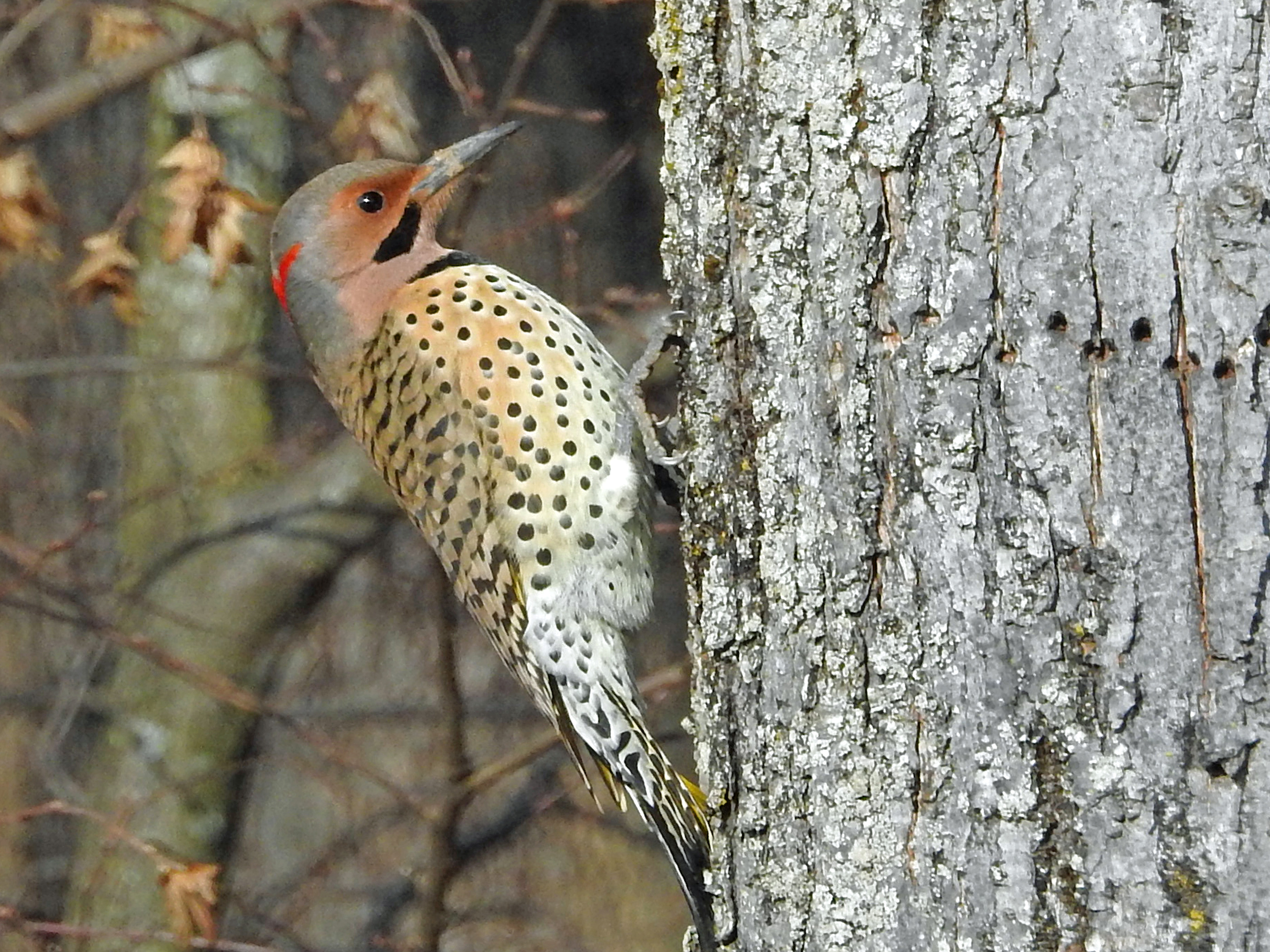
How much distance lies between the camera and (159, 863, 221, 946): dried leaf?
4051 millimetres

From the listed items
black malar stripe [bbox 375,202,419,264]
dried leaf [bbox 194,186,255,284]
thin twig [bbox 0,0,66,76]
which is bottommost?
black malar stripe [bbox 375,202,419,264]

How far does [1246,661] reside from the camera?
1.60 meters

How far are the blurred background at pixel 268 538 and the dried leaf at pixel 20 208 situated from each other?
32 mm

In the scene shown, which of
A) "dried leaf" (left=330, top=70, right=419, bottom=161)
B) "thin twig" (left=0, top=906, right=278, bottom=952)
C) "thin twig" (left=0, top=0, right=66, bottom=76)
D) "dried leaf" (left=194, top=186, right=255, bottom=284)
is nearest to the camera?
"dried leaf" (left=194, top=186, right=255, bottom=284)

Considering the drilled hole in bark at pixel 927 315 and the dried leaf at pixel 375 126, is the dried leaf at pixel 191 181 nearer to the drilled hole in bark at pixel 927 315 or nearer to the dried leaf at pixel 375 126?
the dried leaf at pixel 375 126

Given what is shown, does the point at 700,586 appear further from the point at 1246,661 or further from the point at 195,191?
the point at 195,191

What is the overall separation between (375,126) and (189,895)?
84.6 inches

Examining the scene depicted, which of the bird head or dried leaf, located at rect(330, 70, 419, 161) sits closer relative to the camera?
the bird head

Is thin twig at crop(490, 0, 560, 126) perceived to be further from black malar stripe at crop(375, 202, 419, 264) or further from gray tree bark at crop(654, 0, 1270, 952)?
gray tree bark at crop(654, 0, 1270, 952)

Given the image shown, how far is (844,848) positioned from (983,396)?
0.58 meters

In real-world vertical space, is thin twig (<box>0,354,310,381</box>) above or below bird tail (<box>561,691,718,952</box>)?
above

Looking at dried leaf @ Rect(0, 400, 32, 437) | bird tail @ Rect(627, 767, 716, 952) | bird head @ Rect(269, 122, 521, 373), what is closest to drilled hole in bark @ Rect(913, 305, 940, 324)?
bird tail @ Rect(627, 767, 716, 952)

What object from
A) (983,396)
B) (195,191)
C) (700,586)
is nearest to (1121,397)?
(983,396)

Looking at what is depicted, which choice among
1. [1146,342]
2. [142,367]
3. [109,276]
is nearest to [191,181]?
[109,276]
